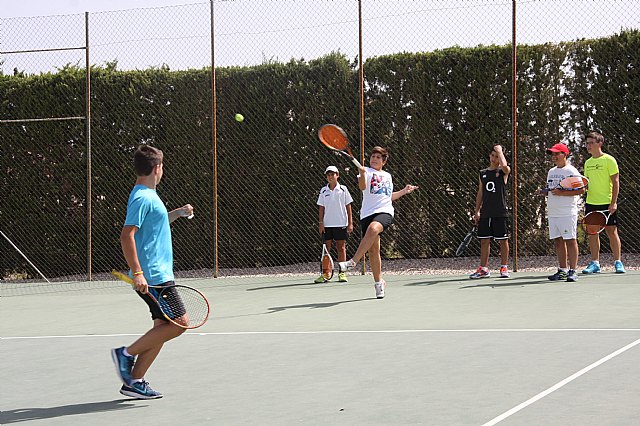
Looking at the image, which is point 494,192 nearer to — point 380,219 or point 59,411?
point 380,219

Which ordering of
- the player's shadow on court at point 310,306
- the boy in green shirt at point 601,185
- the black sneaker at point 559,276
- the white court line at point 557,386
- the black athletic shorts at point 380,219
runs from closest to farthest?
the white court line at point 557,386 → the player's shadow on court at point 310,306 → the black athletic shorts at point 380,219 → the black sneaker at point 559,276 → the boy in green shirt at point 601,185

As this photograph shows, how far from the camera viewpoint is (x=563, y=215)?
11.5 meters

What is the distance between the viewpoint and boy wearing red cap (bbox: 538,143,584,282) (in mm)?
11391

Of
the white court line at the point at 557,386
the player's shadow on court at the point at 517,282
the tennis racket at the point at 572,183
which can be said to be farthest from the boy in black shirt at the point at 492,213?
the white court line at the point at 557,386

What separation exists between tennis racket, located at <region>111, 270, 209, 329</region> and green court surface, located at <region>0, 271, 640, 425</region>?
0.42m

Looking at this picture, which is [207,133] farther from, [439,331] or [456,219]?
[439,331]

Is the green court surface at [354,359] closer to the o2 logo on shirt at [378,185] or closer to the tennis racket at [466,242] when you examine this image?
the o2 logo on shirt at [378,185]

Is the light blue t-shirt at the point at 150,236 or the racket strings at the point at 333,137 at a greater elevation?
the racket strings at the point at 333,137

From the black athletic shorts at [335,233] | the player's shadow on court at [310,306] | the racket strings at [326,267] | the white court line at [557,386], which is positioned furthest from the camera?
the black athletic shorts at [335,233]

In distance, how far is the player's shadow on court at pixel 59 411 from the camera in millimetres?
5324

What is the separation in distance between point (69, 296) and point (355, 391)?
7.13 meters

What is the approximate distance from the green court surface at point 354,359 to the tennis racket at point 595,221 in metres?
0.68

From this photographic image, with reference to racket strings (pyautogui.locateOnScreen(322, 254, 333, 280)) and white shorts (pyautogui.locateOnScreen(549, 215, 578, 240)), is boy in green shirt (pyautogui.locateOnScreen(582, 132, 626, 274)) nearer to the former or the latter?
white shorts (pyautogui.locateOnScreen(549, 215, 578, 240))

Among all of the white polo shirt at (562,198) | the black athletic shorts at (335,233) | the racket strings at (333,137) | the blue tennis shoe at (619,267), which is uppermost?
the racket strings at (333,137)
